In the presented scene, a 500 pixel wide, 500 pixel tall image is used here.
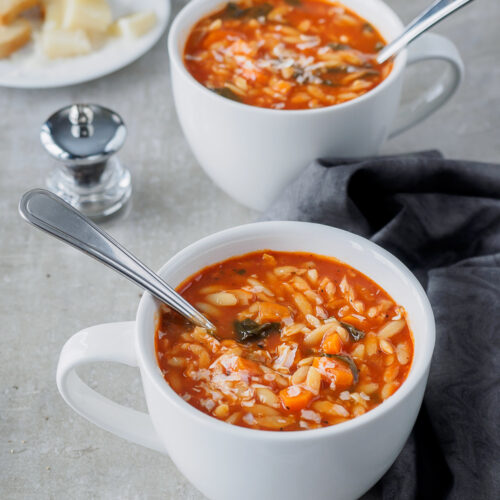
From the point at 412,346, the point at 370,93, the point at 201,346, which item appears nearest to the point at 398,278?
the point at 412,346

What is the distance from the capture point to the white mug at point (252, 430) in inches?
57.2

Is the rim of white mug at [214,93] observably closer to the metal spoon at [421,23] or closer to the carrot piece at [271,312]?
the metal spoon at [421,23]

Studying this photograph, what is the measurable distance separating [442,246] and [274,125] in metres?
0.56

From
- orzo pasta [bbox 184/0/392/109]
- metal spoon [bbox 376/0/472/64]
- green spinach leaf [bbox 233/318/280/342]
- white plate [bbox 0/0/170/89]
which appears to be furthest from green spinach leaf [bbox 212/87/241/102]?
green spinach leaf [bbox 233/318/280/342]

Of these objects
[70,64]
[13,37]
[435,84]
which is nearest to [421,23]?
[435,84]

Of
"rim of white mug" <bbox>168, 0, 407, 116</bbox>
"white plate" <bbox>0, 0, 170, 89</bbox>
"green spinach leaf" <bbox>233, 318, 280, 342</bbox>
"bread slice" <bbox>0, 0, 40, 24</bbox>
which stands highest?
"rim of white mug" <bbox>168, 0, 407, 116</bbox>

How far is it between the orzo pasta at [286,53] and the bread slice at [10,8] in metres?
0.78

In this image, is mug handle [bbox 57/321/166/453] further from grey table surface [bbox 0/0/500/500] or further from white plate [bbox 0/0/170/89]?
white plate [bbox 0/0/170/89]

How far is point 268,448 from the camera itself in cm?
143

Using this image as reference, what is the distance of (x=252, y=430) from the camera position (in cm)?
143

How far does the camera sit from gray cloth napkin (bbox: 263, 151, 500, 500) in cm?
186

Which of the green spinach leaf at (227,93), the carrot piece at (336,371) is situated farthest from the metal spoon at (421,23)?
the carrot piece at (336,371)

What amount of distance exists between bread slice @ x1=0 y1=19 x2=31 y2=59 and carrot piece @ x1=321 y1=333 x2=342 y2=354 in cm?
174

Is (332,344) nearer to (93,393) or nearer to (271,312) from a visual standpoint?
(271,312)
